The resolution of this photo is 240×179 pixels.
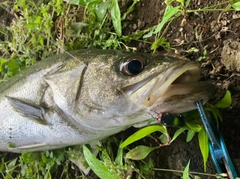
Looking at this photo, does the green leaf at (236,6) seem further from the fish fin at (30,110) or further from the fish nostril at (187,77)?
the fish fin at (30,110)

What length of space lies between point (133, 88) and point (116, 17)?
737mm

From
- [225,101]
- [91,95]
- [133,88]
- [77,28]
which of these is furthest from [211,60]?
[77,28]

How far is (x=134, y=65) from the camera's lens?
66.4 inches

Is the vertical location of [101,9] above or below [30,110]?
above

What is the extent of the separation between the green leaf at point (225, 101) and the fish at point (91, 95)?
14 cm

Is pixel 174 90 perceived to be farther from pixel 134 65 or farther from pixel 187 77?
pixel 134 65

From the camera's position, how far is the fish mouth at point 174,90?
1568 millimetres

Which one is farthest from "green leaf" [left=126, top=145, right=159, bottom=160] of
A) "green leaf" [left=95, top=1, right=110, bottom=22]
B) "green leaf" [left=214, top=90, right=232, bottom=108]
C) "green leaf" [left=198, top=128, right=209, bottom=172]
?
"green leaf" [left=95, top=1, right=110, bottom=22]

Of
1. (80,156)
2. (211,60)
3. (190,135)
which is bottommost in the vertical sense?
(80,156)

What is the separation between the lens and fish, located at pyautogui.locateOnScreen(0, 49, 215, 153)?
1600 millimetres

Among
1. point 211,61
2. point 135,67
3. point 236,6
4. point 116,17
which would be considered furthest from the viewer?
point 116,17

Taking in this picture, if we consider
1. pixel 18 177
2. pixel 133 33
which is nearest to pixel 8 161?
pixel 18 177

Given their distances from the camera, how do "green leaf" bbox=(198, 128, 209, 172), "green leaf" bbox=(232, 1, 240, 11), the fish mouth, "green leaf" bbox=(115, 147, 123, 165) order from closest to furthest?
the fish mouth → "green leaf" bbox=(198, 128, 209, 172) → "green leaf" bbox=(232, 1, 240, 11) → "green leaf" bbox=(115, 147, 123, 165)

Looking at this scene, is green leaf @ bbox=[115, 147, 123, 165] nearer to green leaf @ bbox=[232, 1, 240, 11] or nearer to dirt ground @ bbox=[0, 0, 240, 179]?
dirt ground @ bbox=[0, 0, 240, 179]
